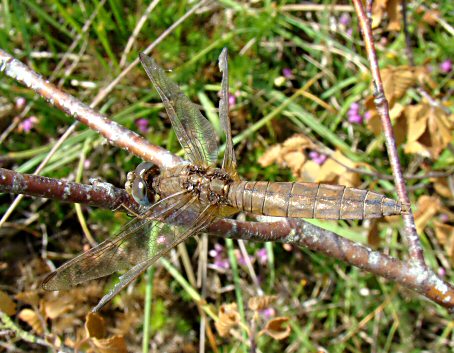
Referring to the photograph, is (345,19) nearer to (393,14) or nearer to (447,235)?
(393,14)

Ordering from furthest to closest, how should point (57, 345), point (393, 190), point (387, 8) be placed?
point (393, 190) < point (387, 8) < point (57, 345)

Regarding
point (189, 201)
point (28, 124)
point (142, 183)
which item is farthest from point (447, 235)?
point (28, 124)

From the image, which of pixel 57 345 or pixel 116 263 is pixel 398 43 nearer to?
pixel 116 263

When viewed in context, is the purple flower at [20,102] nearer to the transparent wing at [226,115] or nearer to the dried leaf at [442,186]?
the transparent wing at [226,115]

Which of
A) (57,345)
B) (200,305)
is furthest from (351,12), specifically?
(57,345)

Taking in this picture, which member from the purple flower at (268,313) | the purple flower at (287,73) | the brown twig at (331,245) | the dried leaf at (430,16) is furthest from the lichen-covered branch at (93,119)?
the dried leaf at (430,16)

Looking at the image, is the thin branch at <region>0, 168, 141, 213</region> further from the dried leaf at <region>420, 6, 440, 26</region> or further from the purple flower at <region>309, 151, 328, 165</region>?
the dried leaf at <region>420, 6, 440, 26</region>

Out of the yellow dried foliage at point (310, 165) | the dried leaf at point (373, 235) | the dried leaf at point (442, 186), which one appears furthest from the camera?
the dried leaf at point (442, 186)
